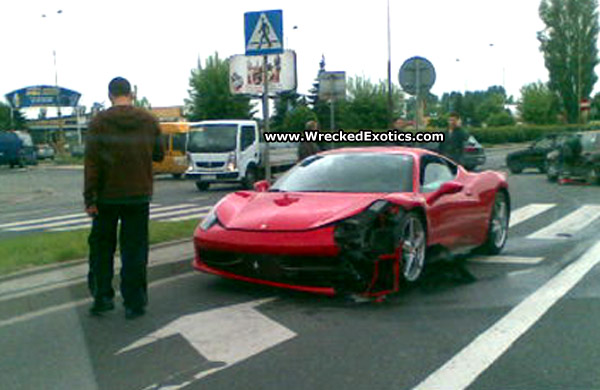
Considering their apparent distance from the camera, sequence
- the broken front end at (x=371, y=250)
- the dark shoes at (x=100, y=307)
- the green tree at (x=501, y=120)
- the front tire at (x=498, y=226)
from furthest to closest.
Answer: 1. the green tree at (x=501, y=120)
2. the front tire at (x=498, y=226)
3. the broken front end at (x=371, y=250)
4. the dark shoes at (x=100, y=307)

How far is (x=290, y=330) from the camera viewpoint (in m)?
5.44

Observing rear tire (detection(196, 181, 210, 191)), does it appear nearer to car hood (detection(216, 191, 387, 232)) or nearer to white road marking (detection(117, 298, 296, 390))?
car hood (detection(216, 191, 387, 232))

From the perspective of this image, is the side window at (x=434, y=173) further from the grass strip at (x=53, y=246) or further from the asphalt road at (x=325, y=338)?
the grass strip at (x=53, y=246)

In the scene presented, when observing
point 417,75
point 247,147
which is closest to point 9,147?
point 247,147

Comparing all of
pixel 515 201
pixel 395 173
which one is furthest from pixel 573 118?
pixel 395 173

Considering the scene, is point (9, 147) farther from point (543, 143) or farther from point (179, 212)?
point (179, 212)

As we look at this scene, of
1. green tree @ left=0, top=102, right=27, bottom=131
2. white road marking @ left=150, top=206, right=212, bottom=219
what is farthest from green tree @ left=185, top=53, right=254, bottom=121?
white road marking @ left=150, top=206, right=212, bottom=219

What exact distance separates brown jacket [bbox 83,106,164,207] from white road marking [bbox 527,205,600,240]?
6306 mm

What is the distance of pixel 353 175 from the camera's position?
294 inches

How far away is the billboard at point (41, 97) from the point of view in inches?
2702

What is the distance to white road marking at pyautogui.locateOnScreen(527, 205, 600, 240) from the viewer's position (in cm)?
1037

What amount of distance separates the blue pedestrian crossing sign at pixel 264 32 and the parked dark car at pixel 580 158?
40.0ft

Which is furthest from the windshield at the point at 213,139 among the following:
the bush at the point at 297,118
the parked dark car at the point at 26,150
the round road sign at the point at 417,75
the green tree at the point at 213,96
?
the green tree at the point at 213,96

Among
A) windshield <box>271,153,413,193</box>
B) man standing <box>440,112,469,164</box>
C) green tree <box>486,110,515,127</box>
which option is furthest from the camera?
green tree <box>486,110,515,127</box>
